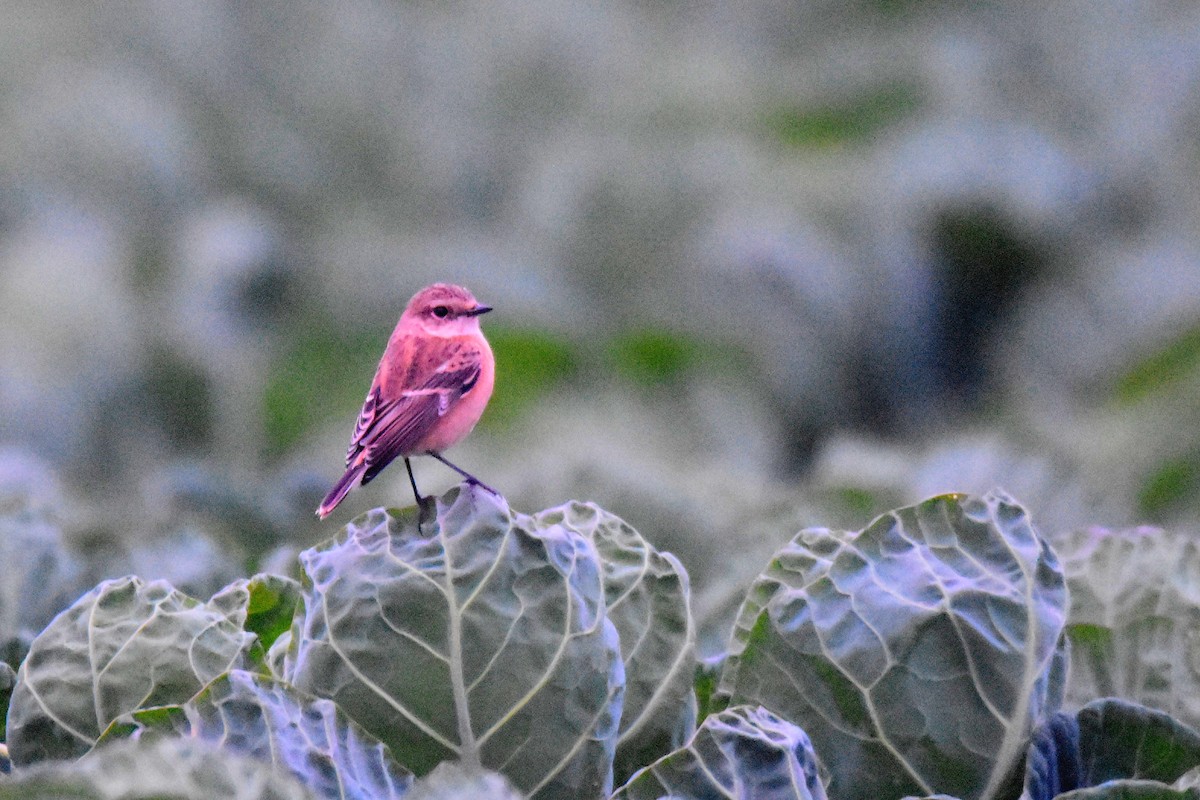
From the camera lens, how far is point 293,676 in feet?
4.79

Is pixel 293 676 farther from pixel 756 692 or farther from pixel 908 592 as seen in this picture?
pixel 908 592

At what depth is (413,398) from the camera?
1.80m

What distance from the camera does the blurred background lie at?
2.96 m

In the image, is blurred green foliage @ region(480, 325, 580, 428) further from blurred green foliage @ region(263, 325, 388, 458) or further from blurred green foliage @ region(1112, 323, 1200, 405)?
blurred green foliage @ region(1112, 323, 1200, 405)

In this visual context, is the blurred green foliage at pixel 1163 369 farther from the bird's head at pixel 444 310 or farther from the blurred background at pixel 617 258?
the bird's head at pixel 444 310

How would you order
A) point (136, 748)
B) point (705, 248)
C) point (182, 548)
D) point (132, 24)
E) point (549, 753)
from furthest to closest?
point (132, 24) < point (705, 248) < point (182, 548) < point (549, 753) < point (136, 748)

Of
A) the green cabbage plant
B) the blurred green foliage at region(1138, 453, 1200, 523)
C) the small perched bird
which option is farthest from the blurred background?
the green cabbage plant

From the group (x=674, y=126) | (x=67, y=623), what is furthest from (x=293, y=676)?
(x=674, y=126)

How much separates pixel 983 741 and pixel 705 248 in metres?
4.74

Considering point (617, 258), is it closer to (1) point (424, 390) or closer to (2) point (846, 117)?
(2) point (846, 117)

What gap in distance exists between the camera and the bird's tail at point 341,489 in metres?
1.60

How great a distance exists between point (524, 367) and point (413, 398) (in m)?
3.28

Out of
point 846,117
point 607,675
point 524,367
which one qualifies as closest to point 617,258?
point 524,367

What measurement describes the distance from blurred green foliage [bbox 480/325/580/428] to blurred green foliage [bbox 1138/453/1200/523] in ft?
6.45
